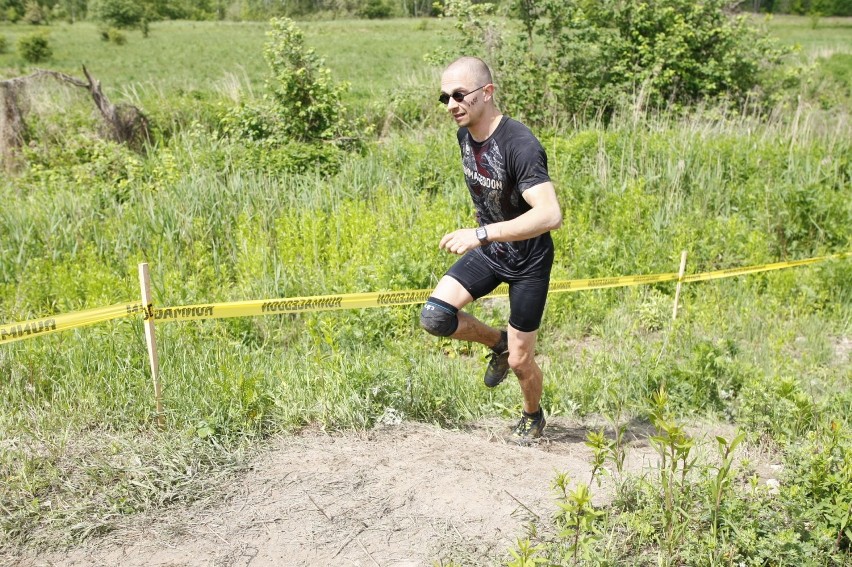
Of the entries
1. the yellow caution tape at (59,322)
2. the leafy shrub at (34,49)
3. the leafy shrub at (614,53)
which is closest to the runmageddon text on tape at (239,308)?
the yellow caution tape at (59,322)

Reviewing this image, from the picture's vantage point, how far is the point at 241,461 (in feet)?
13.7

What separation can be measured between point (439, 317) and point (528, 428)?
91cm

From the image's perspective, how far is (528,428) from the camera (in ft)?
15.5

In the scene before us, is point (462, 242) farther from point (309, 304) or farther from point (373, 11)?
point (373, 11)

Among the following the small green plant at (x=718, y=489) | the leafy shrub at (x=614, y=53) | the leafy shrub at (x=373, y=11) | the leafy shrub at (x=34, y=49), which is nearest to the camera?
the small green plant at (x=718, y=489)

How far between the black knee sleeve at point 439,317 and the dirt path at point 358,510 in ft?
2.11

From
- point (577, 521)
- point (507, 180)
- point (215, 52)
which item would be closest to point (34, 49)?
point (215, 52)

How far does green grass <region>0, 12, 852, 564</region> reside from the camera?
13.6 feet

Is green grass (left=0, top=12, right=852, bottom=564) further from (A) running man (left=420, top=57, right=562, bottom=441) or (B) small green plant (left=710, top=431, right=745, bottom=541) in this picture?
(A) running man (left=420, top=57, right=562, bottom=441)

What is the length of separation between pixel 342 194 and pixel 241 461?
191 inches

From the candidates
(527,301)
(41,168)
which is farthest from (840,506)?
A: (41,168)

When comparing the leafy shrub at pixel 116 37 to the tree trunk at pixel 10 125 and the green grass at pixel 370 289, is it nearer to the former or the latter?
the green grass at pixel 370 289

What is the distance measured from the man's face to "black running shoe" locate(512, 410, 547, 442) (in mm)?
1799

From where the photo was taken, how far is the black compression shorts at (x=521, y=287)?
14.3 feet
